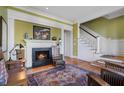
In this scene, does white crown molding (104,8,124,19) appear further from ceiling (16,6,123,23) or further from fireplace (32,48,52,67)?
fireplace (32,48,52,67)

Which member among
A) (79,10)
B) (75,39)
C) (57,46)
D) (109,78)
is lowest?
(109,78)

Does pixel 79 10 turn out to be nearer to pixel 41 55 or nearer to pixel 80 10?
pixel 80 10

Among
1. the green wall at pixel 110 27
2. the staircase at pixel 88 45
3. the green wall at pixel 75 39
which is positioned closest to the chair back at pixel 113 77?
the staircase at pixel 88 45

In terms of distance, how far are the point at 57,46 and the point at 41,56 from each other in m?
1.17

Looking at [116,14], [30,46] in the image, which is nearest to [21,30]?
[30,46]

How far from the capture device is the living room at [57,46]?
2.86m

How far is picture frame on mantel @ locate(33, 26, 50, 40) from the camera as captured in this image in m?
4.95

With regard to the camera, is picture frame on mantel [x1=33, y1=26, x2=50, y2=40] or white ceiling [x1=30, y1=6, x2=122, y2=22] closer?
white ceiling [x1=30, y1=6, x2=122, y2=22]

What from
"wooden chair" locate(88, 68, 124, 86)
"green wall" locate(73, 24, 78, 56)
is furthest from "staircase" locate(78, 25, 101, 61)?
"wooden chair" locate(88, 68, 124, 86)

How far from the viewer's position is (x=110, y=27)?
7.46 m

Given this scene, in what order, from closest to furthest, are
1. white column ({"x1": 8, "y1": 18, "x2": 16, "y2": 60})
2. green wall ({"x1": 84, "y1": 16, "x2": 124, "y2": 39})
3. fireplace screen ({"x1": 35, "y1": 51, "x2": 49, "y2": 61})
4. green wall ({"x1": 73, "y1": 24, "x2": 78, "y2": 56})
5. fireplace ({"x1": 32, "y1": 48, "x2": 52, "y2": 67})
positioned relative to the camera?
white column ({"x1": 8, "y1": 18, "x2": 16, "y2": 60})
fireplace ({"x1": 32, "y1": 48, "x2": 52, "y2": 67})
fireplace screen ({"x1": 35, "y1": 51, "x2": 49, "y2": 61})
green wall ({"x1": 84, "y1": 16, "x2": 124, "y2": 39})
green wall ({"x1": 73, "y1": 24, "x2": 78, "y2": 56})

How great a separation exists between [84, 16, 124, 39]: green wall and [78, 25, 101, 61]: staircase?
45.6 inches

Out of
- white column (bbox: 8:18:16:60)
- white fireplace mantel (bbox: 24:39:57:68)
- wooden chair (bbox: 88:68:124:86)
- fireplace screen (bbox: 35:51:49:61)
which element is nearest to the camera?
wooden chair (bbox: 88:68:124:86)
